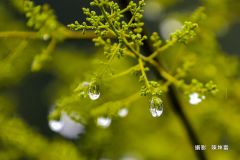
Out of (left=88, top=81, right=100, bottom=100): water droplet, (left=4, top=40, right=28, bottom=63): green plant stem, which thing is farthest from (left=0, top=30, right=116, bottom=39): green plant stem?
(left=88, top=81, right=100, bottom=100): water droplet

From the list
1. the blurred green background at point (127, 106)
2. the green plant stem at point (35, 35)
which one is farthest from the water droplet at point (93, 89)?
the green plant stem at point (35, 35)

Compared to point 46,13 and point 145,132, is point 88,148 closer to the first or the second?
point 46,13

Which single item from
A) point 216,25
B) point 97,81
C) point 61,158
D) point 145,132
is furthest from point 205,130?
point 97,81

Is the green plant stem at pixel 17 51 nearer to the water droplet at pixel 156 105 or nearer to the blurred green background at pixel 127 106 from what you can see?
the blurred green background at pixel 127 106

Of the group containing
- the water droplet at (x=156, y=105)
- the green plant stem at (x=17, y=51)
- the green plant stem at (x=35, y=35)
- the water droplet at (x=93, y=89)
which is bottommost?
the water droplet at (x=156, y=105)

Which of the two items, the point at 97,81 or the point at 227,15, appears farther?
the point at 227,15

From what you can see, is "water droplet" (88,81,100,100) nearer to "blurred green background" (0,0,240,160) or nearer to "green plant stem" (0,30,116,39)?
"blurred green background" (0,0,240,160)

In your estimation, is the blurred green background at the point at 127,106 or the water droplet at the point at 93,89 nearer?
the water droplet at the point at 93,89

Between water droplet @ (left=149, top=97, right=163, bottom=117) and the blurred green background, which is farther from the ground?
the blurred green background
